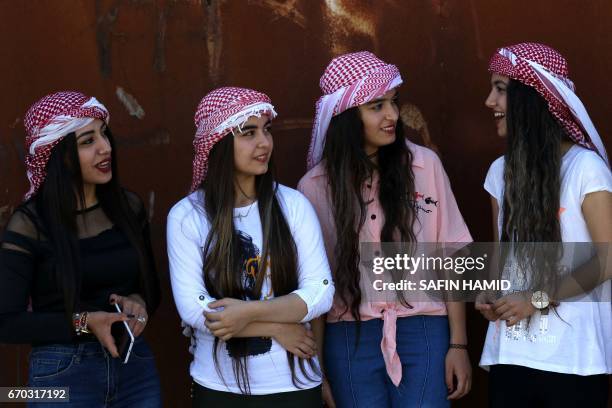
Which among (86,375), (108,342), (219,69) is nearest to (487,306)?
(108,342)

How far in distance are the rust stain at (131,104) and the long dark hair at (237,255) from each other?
1202 mm

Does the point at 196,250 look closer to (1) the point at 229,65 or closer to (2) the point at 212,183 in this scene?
(2) the point at 212,183

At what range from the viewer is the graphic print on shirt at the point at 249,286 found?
3773mm

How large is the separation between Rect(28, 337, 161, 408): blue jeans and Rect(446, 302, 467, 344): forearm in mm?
1327

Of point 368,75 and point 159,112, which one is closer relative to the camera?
point 368,75

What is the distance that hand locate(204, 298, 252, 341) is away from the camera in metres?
3.67

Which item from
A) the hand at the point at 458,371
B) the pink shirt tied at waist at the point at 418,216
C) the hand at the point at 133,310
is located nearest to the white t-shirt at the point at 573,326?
the hand at the point at 458,371

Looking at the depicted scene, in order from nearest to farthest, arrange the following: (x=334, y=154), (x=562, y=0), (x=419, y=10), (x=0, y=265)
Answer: (x=0, y=265) < (x=334, y=154) < (x=562, y=0) < (x=419, y=10)

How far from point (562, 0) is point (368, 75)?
4.07ft

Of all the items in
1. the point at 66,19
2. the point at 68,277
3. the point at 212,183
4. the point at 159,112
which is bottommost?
the point at 68,277

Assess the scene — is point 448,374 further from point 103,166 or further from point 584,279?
point 103,166

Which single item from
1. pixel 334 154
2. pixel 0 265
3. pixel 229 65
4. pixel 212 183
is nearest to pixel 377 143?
pixel 334 154

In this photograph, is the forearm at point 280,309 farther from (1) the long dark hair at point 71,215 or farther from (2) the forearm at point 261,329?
(1) the long dark hair at point 71,215

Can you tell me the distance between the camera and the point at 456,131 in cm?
514
